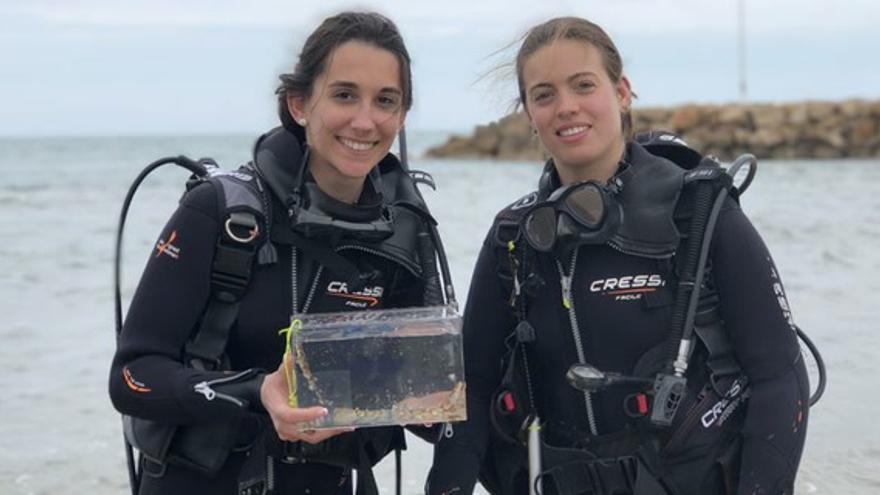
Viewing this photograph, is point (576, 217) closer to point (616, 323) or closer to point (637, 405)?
point (616, 323)

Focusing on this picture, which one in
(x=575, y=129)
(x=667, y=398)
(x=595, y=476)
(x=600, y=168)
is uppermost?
(x=575, y=129)

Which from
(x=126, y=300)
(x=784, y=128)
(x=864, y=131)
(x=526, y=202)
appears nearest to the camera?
(x=526, y=202)

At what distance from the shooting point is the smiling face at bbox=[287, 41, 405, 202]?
8.98 feet

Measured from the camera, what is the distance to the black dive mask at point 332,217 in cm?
270

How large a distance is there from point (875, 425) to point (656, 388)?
160 inches

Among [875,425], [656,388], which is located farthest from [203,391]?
[875,425]

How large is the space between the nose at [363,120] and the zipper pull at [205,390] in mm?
695

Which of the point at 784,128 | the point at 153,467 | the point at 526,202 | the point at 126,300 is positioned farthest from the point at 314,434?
the point at 784,128

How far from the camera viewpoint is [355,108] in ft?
9.00

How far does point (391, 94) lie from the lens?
2.79 metres

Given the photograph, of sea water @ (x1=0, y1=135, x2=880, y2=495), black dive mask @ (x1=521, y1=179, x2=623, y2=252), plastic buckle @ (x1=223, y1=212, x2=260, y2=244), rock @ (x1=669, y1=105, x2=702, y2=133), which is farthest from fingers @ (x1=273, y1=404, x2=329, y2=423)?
rock @ (x1=669, y1=105, x2=702, y2=133)

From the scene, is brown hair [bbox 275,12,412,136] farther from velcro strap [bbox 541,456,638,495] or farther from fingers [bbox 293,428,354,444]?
velcro strap [bbox 541,456,638,495]

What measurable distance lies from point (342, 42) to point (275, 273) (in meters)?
0.58

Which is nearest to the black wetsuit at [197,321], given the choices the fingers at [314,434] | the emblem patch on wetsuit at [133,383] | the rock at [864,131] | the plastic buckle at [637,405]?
the emblem patch on wetsuit at [133,383]
